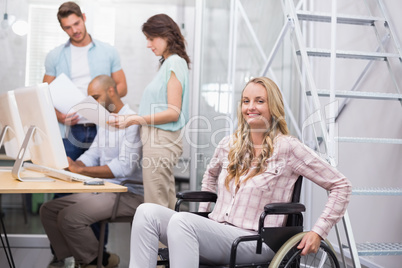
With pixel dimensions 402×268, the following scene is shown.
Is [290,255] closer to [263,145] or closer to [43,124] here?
[263,145]

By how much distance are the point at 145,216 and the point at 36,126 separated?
27.9 inches

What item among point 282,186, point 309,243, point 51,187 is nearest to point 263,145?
point 282,186

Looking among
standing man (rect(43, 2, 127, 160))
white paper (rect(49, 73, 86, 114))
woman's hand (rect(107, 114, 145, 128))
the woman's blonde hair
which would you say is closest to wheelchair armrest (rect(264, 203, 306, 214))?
the woman's blonde hair

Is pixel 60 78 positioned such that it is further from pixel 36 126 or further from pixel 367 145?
pixel 367 145

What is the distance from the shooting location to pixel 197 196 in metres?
2.15

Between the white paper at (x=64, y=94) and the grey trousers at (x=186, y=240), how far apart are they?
2191 mm

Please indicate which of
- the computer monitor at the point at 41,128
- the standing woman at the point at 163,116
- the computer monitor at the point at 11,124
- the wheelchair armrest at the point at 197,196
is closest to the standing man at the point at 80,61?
the standing woman at the point at 163,116

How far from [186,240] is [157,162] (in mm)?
1242

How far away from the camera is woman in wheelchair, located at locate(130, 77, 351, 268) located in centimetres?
182

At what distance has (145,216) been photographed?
194 centimetres

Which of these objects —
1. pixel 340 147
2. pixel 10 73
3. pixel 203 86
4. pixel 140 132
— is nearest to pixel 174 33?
pixel 140 132

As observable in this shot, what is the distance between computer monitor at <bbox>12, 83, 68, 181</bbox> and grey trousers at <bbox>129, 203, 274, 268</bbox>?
20.3 inches

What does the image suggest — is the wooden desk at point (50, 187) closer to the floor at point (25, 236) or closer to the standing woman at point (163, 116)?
the standing woman at point (163, 116)

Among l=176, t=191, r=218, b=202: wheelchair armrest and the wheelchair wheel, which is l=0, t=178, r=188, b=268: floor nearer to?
l=176, t=191, r=218, b=202: wheelchair armrest
